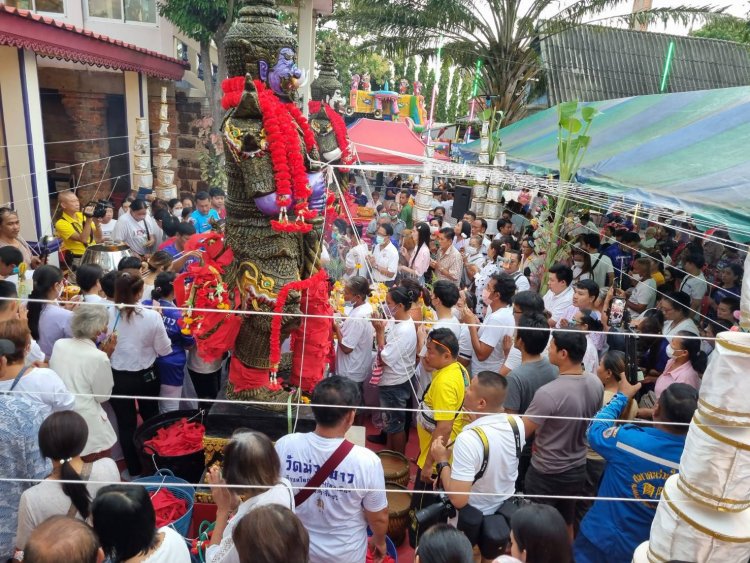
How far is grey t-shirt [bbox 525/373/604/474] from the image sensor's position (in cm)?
312

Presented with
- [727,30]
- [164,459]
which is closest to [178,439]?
[164,459]

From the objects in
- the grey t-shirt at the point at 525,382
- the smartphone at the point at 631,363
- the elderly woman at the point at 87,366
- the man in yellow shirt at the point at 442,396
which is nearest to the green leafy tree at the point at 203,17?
the elderly woman at the point at 87,366

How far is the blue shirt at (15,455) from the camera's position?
8.79 feet

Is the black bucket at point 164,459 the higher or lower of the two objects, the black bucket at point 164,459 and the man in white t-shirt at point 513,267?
the lower

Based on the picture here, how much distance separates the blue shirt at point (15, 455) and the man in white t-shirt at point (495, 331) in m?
2.89

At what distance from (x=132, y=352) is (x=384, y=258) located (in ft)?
9.34

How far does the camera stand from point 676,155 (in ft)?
17.9

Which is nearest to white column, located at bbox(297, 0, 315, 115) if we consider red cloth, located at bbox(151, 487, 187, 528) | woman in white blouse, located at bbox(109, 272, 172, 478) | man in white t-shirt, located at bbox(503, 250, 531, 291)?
man in white t-shirt, located at bbox(503, 250, 531, 291)

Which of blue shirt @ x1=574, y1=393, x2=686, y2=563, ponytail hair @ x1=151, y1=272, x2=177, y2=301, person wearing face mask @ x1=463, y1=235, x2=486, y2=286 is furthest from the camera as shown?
person wearing face mask @ x1=463, y1=235, x2=486, y2=286

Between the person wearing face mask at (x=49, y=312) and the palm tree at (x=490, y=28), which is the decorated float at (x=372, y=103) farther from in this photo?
the person wearing face mask at (x=49, y=312)

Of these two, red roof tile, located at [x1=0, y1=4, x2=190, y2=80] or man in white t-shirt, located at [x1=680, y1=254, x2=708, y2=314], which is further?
red roof tile, located at [x1=0, y1=4, x2=190, y2=80]

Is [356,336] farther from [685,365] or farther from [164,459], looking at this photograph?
[685,365]

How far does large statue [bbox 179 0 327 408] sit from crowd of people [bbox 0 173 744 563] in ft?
1.58

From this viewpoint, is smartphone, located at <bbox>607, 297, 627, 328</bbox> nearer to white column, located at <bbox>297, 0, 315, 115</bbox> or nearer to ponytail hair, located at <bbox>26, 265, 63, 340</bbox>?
ponytail hair, located at <bbox>26, 265, 63, 340</bbox>
